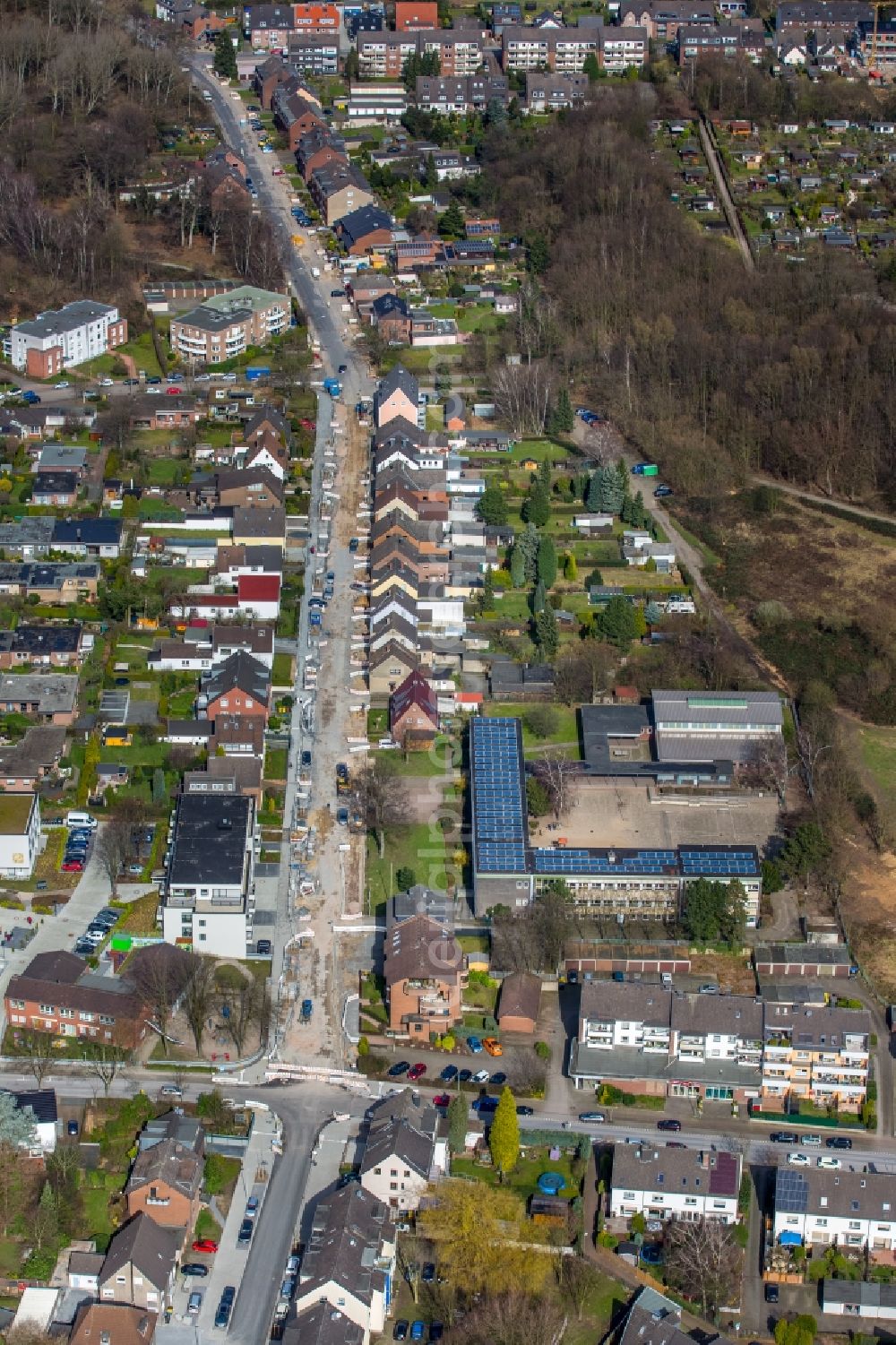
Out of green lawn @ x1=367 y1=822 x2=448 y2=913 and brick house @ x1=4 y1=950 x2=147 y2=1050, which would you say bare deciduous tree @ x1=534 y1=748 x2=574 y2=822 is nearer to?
green lawn @ x1=367 y1=822 x2=448 y2=913

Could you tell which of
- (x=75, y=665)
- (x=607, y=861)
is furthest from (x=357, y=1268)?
(x=75, y=665)

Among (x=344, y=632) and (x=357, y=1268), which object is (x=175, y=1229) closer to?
(x=357, y=1268)

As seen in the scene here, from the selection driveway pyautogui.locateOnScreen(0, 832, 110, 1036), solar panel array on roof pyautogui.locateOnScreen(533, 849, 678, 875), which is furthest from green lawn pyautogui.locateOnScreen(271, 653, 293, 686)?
solar panel array on roof pyautogui.locateOnScreen(533, 849, 678, 875)

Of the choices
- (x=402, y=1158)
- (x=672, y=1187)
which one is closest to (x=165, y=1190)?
(x=402, y=1158)

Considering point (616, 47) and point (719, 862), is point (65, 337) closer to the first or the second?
point (719, 862)

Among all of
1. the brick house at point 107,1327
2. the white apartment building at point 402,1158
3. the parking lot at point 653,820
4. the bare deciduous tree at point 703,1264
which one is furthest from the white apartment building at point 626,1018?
the brick house at point 107,1327
